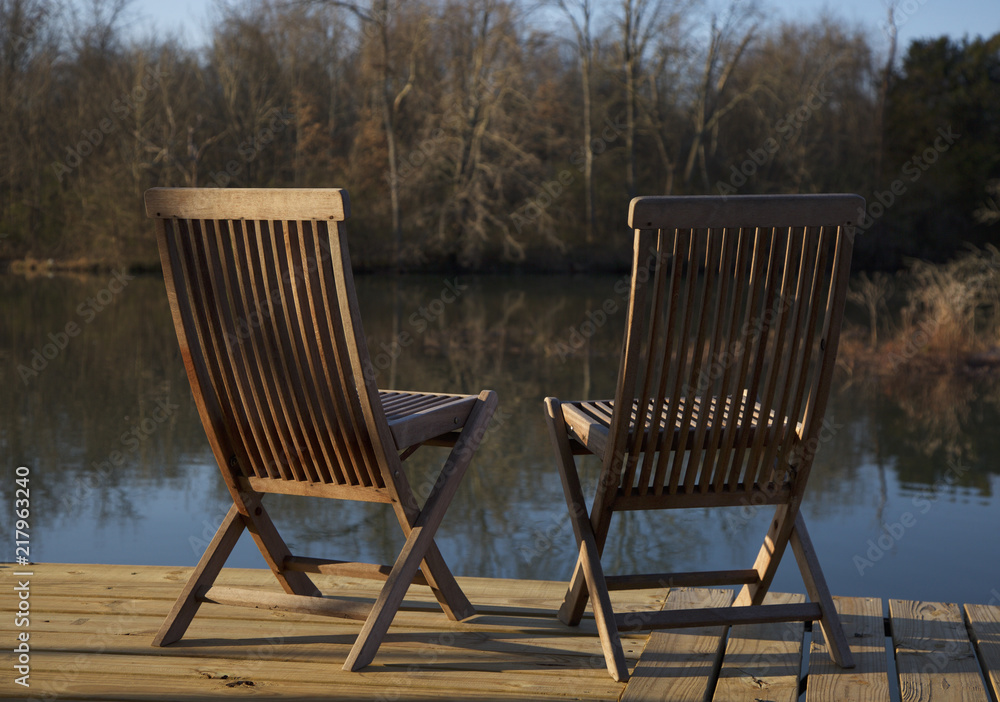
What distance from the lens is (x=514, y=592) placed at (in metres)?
2.38

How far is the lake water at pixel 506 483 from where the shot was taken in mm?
3781

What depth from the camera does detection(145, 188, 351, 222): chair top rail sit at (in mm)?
1723

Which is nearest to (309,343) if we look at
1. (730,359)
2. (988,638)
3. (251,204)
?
(251,204)

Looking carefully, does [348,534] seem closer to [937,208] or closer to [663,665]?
[663,665]

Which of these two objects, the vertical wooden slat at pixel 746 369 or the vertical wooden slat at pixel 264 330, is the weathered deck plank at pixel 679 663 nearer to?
the vertical wooden slat at pixel 746 369

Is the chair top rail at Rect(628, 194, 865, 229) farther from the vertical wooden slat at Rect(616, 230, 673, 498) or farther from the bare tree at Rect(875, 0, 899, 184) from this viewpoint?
the bare tree at Rect(875, 0, 899, 184)

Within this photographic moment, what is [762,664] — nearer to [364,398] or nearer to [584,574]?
[584,574]

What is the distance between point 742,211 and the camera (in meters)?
1.76

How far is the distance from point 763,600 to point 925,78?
24.1 m

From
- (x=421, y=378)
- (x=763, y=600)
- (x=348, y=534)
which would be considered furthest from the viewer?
(x=421, y=378)

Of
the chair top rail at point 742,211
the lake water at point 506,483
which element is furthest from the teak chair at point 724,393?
the lake water at point 506,483

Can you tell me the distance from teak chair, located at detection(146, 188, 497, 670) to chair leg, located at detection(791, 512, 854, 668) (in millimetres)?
742

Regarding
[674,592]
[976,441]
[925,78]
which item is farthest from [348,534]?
[925,78]

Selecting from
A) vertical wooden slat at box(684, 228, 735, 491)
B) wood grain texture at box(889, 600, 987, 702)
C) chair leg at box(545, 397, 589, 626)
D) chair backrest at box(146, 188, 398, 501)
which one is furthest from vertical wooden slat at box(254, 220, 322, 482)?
wood grain texture at box(889, 600, 987, 702)
